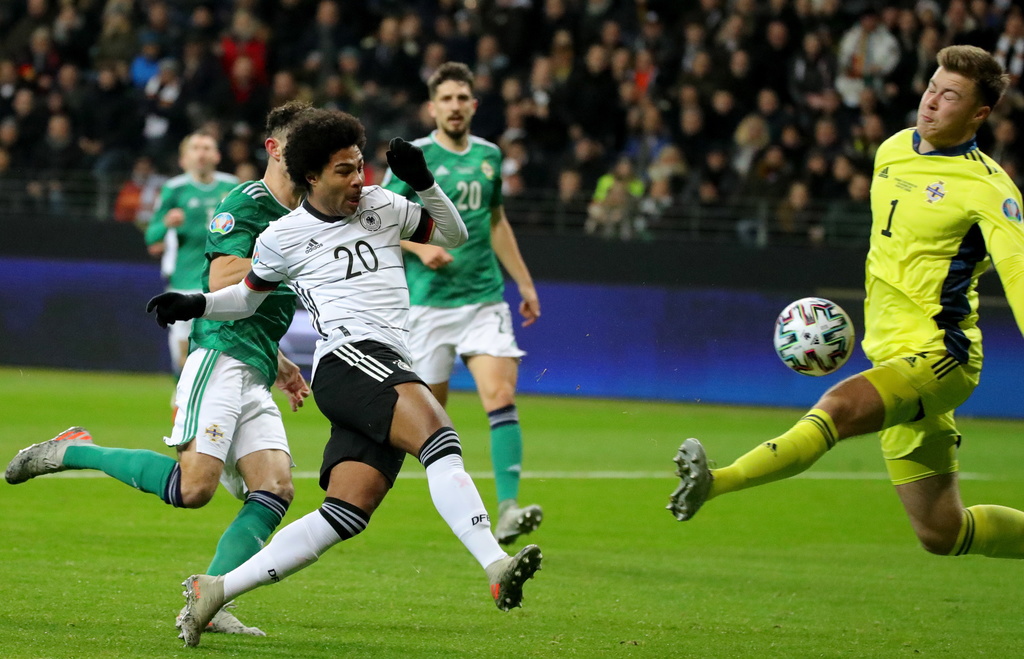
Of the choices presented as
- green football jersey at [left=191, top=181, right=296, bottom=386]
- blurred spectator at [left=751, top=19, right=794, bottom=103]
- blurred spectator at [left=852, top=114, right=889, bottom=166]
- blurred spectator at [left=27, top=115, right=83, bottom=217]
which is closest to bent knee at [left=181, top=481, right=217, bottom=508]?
green football jersey at [left=191, top=181, right=296, bottom=386]

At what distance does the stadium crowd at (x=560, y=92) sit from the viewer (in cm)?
1588

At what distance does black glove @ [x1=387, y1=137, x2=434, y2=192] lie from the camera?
5.02 m

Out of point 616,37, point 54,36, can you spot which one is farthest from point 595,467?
point 54,36

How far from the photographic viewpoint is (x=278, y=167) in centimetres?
566

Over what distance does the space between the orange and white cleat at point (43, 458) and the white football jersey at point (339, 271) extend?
4.41ft

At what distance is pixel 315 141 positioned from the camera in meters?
4.98

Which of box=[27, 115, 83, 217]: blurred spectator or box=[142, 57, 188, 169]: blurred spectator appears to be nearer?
box=[27, 115, 83, 217]: blurred spectator

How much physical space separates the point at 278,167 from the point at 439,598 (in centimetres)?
204

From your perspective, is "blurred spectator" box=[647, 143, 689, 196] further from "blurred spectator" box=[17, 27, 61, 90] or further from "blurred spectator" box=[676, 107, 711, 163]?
"blurred spectator" box=[17, 27, 61, 90]

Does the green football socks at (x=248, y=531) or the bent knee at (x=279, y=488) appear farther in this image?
the bent knee at (x=279, y=488)

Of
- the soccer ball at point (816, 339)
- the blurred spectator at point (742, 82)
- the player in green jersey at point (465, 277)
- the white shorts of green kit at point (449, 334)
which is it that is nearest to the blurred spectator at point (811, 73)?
the blurred spectator at point (742, 82)

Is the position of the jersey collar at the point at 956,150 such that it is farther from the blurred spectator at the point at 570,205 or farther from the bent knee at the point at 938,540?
the blurred spectator at the point at 570,205

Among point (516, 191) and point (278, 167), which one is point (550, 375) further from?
point (278, 167)

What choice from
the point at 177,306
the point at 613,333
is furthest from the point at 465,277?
the point at 613,333
